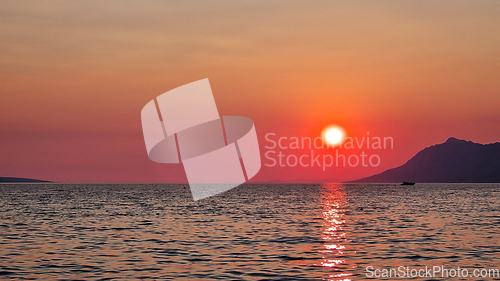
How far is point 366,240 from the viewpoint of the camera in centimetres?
4369

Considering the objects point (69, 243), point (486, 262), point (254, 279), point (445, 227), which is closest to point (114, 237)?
point (69, 243)

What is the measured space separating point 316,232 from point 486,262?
19378 mm

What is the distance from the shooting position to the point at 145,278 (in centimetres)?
2805

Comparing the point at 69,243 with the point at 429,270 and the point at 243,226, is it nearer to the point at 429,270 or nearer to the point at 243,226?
the point at 243,226

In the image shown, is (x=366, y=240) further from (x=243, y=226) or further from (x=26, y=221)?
(x=26, y=221)

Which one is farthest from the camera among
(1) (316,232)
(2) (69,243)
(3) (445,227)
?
(3) (445,227)

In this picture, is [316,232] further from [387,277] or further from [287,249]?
[387,277]

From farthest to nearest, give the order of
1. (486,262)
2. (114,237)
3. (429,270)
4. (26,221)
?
(26,221)
(114,237)
(486,262)
(429,270)

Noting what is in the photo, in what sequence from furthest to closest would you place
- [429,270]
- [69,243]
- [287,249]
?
[69,243]
[287,249]
[429,270]

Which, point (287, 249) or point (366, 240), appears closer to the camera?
point (287, 249)

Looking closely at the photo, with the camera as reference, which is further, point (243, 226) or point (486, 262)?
point (243, 226)

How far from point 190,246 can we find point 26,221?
103ft

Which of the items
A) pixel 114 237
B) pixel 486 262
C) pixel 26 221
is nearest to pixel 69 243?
pixel 114 237

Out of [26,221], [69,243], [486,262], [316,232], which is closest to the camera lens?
[486,262]
